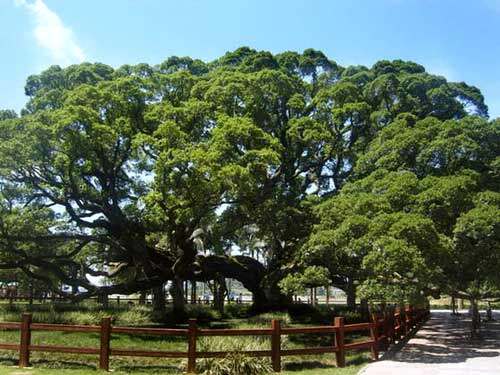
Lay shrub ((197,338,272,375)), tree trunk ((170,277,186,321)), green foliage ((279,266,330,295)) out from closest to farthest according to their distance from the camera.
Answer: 1. shrub ((197,338,272,375))
2. green foliage ((279,266,330,295))
3. tree trunk ((170,277,186,321))

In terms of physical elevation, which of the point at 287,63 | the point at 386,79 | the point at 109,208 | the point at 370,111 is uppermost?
the point at 287,63

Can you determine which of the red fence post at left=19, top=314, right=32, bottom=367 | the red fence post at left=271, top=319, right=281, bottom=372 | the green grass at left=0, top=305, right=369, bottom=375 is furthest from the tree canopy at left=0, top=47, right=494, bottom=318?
the red fence post at left=19, top=314, right=32, bottom=367

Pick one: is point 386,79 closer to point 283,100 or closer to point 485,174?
point 283,100

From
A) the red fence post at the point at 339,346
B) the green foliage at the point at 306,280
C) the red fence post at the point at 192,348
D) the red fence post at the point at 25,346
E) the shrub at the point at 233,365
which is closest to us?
the shrub at the point at 233,365

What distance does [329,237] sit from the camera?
15.9 meters

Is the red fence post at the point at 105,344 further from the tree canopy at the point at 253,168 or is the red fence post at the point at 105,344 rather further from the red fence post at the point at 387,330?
the red fence post at the point at 387,330

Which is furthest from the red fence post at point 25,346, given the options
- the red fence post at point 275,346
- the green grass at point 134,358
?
the red fence post at point 275,346

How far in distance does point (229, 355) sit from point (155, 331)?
1704 millimetres

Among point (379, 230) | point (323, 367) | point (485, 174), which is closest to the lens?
point (323, 367)

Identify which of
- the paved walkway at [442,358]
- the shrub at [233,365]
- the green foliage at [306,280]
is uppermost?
the green foliage at [306,280]

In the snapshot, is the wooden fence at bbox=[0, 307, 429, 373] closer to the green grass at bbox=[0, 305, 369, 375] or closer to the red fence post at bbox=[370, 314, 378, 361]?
the green grass at bbox=[0, 305, 369, 375]

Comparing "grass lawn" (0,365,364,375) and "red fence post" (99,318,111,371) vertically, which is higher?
"red fence post" (99,318,111,371)

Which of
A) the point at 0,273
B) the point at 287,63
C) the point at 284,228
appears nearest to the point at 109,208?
the point at 284,228

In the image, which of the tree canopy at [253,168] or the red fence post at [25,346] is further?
the tree canopy at [253,168]
